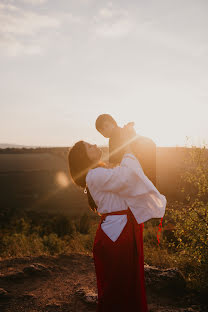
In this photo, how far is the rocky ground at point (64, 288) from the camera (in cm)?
464

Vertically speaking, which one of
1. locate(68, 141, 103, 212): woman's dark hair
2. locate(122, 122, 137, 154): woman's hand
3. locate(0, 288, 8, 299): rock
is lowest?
locate(0, 288, 8, 299): rock

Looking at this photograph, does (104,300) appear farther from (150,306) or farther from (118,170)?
(150,306)

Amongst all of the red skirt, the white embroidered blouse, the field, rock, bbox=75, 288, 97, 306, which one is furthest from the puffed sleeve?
rock, bbox=75, 288, 97, 306

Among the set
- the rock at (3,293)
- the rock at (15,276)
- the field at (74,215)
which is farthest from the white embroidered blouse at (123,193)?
the rock at (15,276)

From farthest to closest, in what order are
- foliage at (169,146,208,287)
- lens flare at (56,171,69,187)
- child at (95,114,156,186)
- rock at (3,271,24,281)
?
lens flare at (56,171,69,187), rock at (3,271,24,281), foliage at (169,146,208,287), child at (95,114,156,186)

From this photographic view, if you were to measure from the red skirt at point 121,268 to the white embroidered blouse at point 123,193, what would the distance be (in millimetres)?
73

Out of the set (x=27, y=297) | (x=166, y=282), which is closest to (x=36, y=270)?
(x=27, y=297)

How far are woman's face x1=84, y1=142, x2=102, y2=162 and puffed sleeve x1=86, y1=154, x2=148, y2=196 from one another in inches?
8.2

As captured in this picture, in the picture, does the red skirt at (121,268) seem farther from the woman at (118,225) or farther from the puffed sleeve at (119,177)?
the puffed sleeve at (119,177)

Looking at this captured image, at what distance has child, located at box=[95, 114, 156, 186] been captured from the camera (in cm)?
246

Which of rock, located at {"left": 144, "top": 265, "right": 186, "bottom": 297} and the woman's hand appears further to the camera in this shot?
rock, located at {"left": 144, "top": 265, "right": 186, "bottom": 297}

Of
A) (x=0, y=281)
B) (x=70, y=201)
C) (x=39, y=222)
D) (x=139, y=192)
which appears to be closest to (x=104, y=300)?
(x=139, y=192)

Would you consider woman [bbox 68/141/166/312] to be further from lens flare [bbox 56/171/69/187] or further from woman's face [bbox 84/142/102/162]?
lens flare [bbox 56/171/69/187]

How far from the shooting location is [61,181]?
40.8 m
